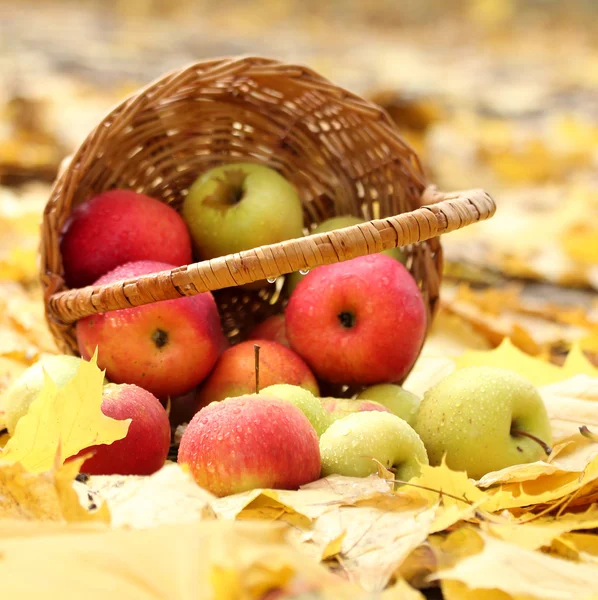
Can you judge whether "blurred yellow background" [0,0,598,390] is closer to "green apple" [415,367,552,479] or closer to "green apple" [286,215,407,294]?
"green apple" [286,215,407,294]

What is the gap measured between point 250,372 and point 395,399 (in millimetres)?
214

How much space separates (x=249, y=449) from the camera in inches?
33.7

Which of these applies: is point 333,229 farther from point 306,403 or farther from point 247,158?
point 306,403

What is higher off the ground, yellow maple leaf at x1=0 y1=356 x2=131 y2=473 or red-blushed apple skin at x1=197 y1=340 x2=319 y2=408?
yellow maple leaf at x1=0 y1=356 x2=131 y2=473

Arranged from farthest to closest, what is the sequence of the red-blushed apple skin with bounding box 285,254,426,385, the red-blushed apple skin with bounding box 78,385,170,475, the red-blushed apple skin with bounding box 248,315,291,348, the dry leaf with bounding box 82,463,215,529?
the red-blushed apple skin with bounding box 248,315,291,348, the red-blushed apple skin with bounding box 285,254,426,385, the red-blushed apple skin with bounding box 78,385,170,475, the dry leaf with bounding box 82,463,215,529

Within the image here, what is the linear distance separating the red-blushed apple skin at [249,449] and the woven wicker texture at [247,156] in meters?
0.23

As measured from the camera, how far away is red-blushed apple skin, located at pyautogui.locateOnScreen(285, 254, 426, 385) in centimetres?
118

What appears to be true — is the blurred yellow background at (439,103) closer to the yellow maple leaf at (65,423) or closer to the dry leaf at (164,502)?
the yellow maple leaf at (65,423)

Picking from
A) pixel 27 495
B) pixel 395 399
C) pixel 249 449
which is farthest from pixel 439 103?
pixel 27 495

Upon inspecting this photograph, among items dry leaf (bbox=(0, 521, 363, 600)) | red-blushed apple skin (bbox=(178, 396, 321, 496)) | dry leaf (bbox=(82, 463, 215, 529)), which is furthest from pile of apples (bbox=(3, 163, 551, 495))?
dry leaf (bbox=(0, 521, 363, 600))

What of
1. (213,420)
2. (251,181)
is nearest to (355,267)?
(251,181)

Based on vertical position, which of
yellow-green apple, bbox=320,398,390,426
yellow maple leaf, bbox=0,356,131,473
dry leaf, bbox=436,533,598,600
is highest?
yellow maple leaf, bbox=0,356,131,473

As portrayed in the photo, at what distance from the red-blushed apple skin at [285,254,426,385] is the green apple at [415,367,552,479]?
0.13m

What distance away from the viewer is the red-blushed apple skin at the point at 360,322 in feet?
3.88
